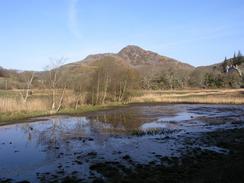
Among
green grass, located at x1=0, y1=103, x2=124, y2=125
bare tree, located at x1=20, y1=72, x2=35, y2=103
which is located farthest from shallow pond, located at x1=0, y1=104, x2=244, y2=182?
bare tree, located at x1=20, y1=72, x2=35, y2=103

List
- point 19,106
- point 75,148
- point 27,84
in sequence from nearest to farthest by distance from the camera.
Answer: point 75,148
point 19,106
point 27,84

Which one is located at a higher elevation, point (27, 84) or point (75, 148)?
point (27, 84)

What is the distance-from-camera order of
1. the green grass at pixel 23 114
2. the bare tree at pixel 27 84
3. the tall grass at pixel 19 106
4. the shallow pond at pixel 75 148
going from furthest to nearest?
the bare tree at pixel 27 84 < the tall grass at pixel 19 106 < the green grass at pixel 23 114 < the shallow pond at pixel 75 148

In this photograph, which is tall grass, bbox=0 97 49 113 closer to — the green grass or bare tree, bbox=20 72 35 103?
bare tree, bbox=20 72 35 103

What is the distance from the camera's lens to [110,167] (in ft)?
37.7

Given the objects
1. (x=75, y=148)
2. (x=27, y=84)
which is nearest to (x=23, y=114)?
(x=27, y=84)

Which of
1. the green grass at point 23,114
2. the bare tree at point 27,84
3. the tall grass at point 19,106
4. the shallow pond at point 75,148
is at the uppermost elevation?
the bare tree at point 27,84

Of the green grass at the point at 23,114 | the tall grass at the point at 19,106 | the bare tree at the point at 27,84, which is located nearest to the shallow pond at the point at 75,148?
the green grass at the point at 23,114

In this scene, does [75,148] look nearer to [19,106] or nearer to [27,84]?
[19,106]

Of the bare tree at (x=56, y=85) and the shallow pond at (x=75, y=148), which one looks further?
the bare tree at (x=56, y=85)

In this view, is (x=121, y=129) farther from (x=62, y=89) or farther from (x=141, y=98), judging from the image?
(x=141, y=98)

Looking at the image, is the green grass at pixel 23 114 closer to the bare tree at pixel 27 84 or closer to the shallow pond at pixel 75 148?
the bare tree at pixel 27 84

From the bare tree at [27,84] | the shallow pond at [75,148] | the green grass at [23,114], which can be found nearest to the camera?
the shallow pond at [75,148]

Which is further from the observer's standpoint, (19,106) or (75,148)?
(19,106)
